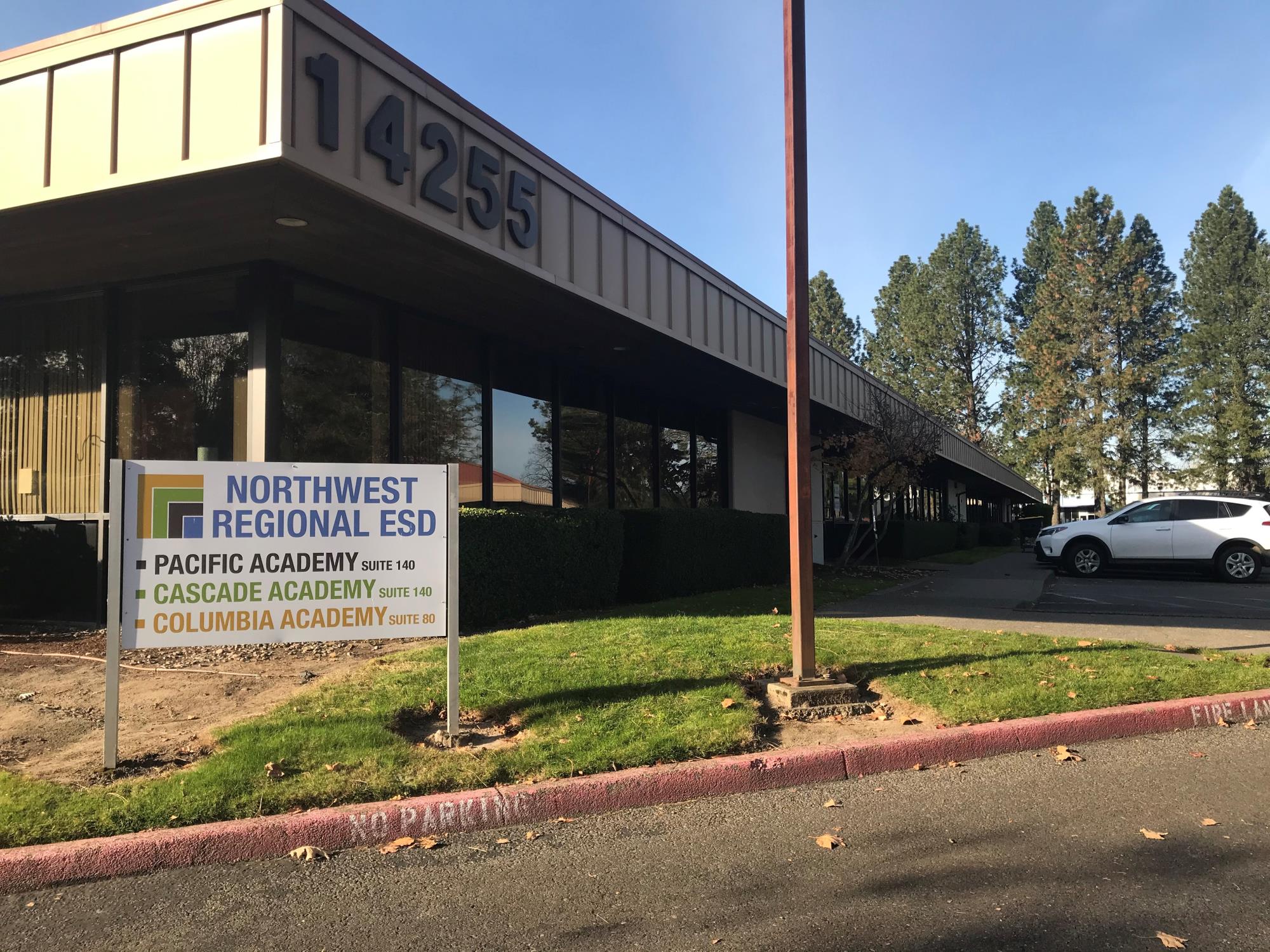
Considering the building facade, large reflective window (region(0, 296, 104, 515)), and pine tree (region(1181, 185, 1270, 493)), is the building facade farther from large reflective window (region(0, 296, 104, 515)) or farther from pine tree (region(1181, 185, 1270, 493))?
pine tree (region(1181, 185, 1270, 493))

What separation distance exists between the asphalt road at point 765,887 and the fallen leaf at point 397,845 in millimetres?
63

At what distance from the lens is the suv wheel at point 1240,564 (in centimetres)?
1645

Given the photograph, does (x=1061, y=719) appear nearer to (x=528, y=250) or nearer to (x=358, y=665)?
(x=358, y=665)

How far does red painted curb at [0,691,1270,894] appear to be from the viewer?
3918 millimetres

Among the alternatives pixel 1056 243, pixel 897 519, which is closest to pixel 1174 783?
pixel 897 519

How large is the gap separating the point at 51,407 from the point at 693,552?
7.89 m

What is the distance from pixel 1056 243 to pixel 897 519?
38.8m

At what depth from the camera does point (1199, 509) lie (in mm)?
17219

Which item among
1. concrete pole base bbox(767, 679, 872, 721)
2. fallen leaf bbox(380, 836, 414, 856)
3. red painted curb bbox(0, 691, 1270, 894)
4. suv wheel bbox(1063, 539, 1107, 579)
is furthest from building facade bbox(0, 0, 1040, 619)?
suv wheel bbox(1063, 539, 1107, 579)

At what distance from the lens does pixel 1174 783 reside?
5.07 metres

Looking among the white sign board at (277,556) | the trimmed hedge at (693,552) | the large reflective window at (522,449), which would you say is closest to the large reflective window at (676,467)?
the trimmed hedge at (693,552)

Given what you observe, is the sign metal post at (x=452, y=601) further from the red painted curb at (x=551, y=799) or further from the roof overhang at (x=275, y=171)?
the roof overhang at (x=275, y=171)

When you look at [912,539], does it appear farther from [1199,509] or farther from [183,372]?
[183,372]

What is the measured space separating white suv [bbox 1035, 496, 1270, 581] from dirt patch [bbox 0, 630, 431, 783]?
1507 centimetres
